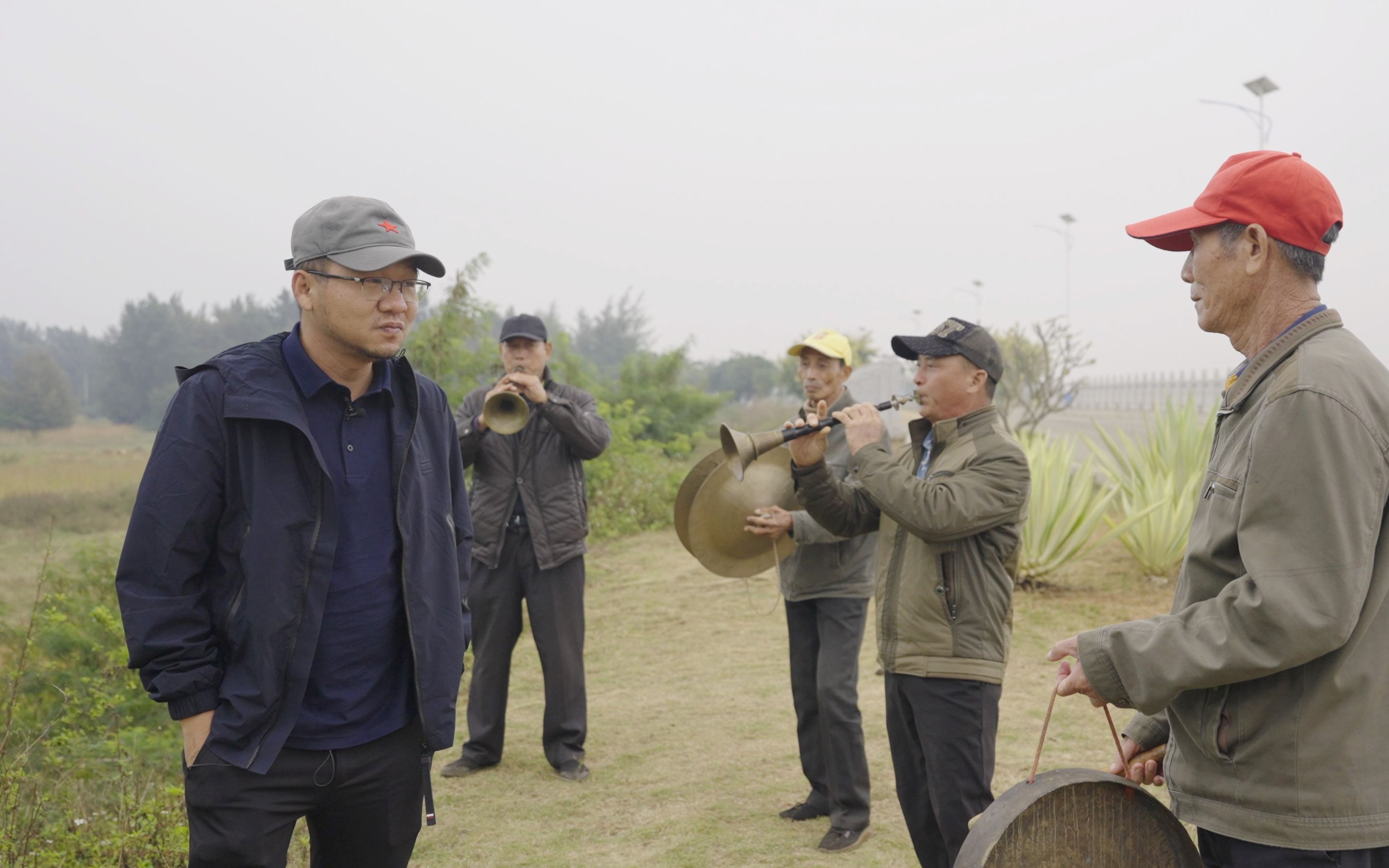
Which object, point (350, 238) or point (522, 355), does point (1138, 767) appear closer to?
point (350, 238)

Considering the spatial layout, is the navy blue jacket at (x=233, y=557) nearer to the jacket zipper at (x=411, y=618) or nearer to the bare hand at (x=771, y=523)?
the jacket zipper at (x=411, y=618)

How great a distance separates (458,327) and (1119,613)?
728 cm

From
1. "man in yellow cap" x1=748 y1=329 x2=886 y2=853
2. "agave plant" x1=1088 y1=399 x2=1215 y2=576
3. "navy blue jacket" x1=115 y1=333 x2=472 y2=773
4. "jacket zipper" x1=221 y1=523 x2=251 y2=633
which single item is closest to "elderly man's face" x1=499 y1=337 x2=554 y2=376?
"man in yellow cap" x1=748 y1=329 x2=886 y2=853

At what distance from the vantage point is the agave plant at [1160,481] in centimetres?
956

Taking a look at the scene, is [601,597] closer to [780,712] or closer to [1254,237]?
[780,712]

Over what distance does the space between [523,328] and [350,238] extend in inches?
115

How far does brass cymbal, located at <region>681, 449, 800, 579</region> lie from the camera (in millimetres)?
4391

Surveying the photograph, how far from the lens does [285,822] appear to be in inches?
93.9

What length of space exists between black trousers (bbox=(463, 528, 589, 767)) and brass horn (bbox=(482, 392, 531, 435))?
560mm

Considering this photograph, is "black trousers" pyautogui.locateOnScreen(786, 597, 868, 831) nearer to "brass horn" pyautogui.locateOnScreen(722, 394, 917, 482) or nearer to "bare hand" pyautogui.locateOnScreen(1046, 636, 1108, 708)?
"brass horn" pyautogui.locateOnScreen(722, 394, 917, 482)

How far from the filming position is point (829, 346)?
473 cm

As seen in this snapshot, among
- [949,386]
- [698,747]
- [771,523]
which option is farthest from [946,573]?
[698,747]

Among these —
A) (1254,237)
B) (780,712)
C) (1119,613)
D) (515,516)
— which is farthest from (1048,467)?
(1254,237)

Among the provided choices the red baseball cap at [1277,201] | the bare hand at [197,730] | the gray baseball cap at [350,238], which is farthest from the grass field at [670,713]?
the red baseball cap at [1277,201]
